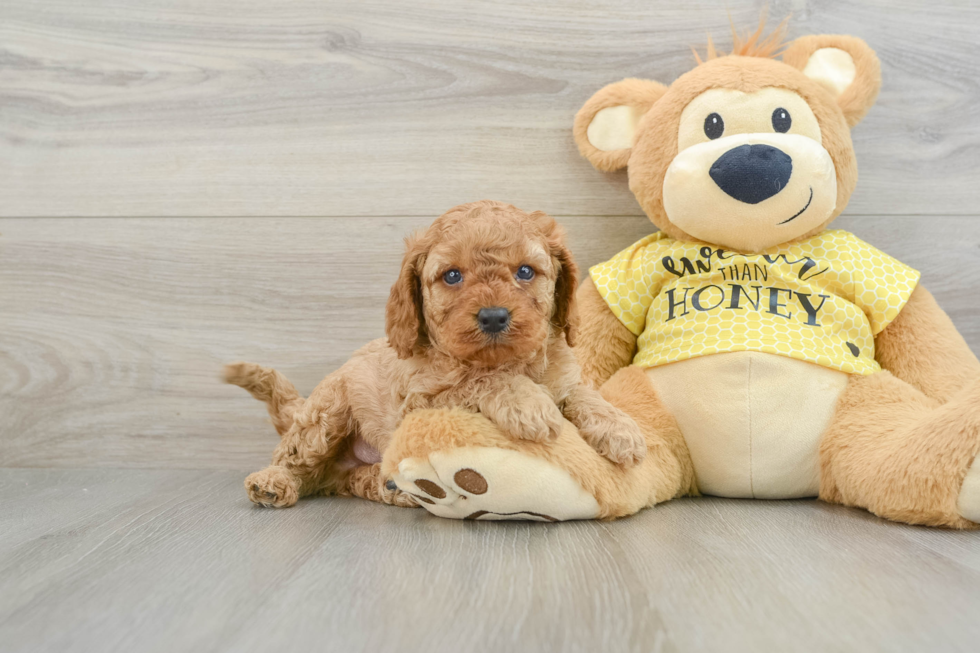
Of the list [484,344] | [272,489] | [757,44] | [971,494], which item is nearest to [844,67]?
[757,44]

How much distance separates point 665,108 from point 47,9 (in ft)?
4.38

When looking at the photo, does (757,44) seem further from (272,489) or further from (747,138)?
(272,489)

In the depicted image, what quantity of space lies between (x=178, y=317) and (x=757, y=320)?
117 cm

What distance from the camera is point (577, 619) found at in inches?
26.9

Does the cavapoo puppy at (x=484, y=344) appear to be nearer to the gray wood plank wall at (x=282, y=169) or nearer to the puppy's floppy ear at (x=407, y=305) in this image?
the puppy's floppy ear at (x=407, y=305)

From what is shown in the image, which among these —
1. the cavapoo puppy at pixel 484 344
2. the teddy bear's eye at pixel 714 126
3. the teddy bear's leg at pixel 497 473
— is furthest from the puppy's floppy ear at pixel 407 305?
the teddy bear's eye at pixel 714 126

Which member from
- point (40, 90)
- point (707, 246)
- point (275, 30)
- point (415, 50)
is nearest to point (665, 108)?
point (707, 246)

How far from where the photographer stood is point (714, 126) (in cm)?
121

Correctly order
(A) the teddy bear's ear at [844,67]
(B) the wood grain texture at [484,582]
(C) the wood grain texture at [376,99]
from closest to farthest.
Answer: (B) the wood grain texture at [484,582] → (A) the teddy bear's ear at [844,67] → (C) the wood grain texture at [376,99]

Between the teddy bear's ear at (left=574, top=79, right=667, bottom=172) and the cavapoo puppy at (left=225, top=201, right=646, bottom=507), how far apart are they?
1.21 feet

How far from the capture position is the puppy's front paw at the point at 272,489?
1.17m

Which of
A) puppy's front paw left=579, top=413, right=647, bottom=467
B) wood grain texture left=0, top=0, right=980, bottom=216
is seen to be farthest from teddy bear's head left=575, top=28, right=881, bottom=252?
puppy's front paw left=579, top=413, right=647, bottom=467

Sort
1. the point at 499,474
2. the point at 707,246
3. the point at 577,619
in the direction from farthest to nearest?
1. the point at 707,246
2. the point at 499,474
3. the point at 577,619

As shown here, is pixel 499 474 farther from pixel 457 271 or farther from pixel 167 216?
pixel 167 216
